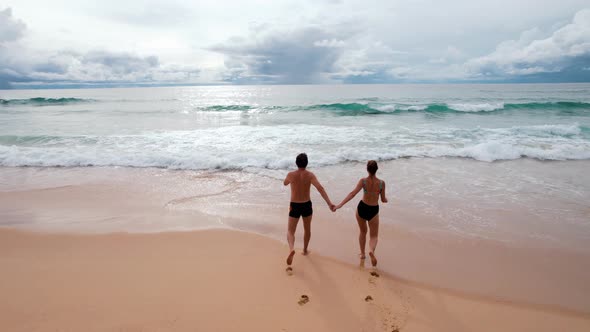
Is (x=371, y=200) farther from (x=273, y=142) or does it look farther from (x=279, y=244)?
(x=273, y=142)

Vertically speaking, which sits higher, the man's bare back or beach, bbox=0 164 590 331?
the man's bare back

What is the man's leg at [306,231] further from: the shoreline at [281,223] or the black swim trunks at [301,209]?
the shoreline at [281,223]

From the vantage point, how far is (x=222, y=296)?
390 centimetres

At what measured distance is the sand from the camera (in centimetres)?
349

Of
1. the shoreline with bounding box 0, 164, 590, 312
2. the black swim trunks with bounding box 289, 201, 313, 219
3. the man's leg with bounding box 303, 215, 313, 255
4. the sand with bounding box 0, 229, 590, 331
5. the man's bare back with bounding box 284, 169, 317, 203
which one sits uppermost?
the man's bare back with bounding box 284, 169, 317, 203

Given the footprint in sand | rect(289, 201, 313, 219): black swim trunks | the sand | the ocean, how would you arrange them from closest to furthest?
the sand, the footprint in sand, rect(289, 201, 313, 219): black swim trunks, the ocean

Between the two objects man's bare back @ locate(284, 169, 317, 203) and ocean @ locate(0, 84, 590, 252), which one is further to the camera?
ocean @ locate(0, 84, 590, 252)

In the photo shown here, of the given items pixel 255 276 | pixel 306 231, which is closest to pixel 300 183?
pixel 306 231

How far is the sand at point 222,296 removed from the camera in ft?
11.5

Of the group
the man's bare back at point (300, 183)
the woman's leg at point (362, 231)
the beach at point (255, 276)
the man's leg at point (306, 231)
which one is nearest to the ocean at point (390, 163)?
the beach at point (255, 276)

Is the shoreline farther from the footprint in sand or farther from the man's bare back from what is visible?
the footprint in sand

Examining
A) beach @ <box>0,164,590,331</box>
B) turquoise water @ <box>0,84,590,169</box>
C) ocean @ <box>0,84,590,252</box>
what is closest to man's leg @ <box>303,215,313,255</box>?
beach @ <box>0,164,590,331</box>

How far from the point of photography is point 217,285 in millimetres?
4117

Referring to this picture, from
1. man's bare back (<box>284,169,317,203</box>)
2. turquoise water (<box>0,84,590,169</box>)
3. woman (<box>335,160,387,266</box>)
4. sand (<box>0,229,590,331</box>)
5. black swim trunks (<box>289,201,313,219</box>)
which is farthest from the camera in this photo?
turquoise water (<box>0,84,590,169</box>)
